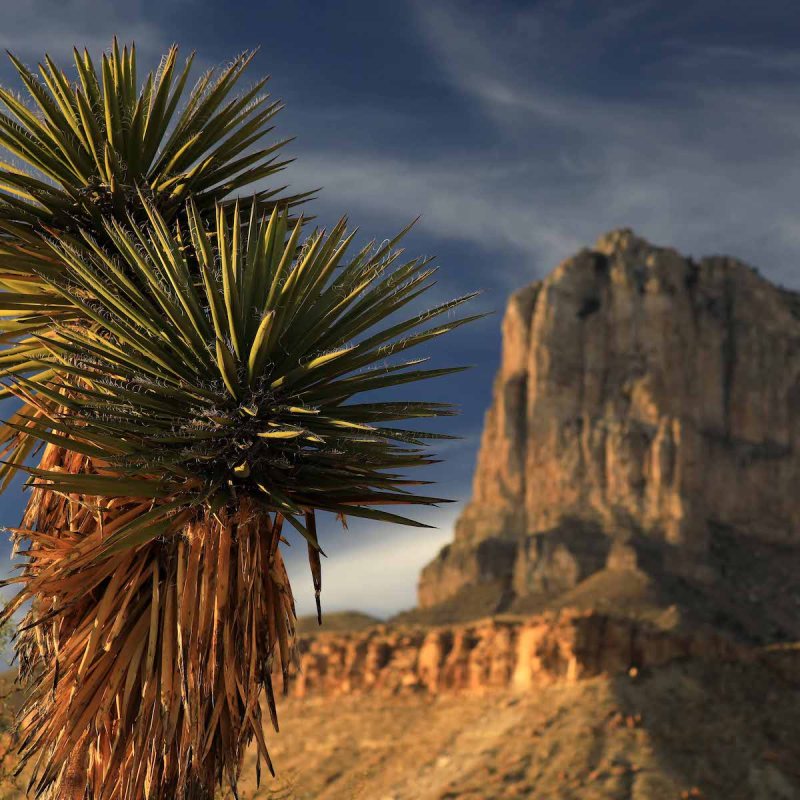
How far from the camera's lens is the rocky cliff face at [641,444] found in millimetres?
93625

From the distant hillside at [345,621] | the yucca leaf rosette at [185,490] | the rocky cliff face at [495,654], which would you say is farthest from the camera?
the distant hillside at [345,621]

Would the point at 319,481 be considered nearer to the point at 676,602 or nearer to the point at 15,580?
the point at 15,580

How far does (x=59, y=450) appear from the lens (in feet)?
28.1

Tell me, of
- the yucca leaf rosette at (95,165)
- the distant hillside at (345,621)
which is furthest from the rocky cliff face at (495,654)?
the yucca leaf rosette at (95,165)

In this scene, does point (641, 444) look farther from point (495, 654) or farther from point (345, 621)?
point (495, 654)

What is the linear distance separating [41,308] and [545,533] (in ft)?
294

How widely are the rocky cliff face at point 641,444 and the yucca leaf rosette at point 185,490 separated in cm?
7983

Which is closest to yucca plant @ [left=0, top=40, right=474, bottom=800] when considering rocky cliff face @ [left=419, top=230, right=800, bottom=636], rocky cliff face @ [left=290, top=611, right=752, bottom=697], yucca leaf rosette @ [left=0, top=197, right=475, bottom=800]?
yucca leaf rosette @ [left=0, top=197, right=475, bottom=800]

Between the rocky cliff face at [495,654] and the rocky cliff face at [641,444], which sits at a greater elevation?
the rocky cliff face at [641,444]

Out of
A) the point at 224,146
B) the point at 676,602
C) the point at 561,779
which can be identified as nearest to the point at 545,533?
the point at 676,602

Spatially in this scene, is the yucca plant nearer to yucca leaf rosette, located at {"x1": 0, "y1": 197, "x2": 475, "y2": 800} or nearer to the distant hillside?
yucca leaf rosette, located at {"x1": 0, "y1": 197, "x2": 475, "y2": 800}

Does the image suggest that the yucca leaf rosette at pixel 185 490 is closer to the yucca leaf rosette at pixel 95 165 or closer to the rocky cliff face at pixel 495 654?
the yucca leaf rosette at pixel 95 165

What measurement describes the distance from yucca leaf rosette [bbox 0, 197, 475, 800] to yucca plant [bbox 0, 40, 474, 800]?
0.6 inches

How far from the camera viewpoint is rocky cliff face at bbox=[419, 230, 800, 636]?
307ft
